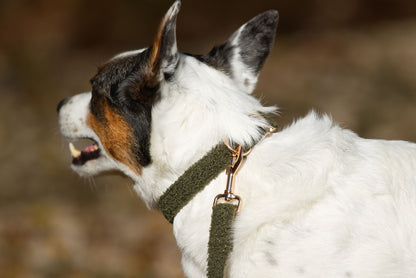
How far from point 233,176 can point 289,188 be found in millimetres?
257

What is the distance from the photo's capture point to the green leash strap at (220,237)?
1.87 meters

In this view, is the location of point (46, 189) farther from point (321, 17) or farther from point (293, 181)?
point (321, 17)

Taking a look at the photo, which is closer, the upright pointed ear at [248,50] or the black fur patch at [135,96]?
the black fur patch at [135,96]

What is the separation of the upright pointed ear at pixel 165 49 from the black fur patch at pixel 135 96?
0.06 metres

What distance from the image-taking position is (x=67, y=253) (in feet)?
15.9

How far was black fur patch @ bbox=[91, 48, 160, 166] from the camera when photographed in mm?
2084

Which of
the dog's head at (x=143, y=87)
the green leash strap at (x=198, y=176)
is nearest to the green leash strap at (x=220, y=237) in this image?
the green leash strap at (x=198, y=176)

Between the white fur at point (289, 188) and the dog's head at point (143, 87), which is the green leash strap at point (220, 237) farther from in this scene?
the dog's head at point (143, 87)

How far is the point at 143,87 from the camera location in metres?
2.09

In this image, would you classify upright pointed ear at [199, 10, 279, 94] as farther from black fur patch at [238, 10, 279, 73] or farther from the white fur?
the white fur

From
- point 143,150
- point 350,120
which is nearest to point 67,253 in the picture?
point 143,150

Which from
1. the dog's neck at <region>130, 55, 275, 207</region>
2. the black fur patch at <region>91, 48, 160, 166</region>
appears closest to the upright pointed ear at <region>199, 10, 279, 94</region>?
the dog's neck at <region>130, 55, 275, 207</region>

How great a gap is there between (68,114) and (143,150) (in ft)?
→ 1.87

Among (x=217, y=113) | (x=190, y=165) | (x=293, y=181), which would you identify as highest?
(x=217, y=113)
